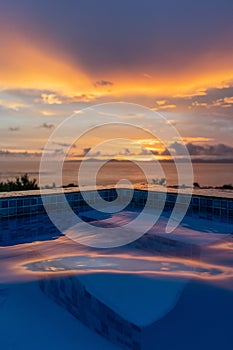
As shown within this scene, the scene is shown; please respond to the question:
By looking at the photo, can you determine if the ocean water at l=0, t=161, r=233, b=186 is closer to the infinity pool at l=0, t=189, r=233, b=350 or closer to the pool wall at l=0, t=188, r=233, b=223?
the pool wall at l=0, t=188, r=233, b=223

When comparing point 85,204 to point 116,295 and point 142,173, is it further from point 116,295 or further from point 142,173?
point 116,295

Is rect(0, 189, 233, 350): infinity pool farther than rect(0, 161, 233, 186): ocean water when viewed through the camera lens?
No

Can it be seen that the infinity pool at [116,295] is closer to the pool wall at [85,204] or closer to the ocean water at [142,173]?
the pool wall at [85,204]

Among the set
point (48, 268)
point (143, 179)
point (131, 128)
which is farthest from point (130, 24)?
point (48, 268)

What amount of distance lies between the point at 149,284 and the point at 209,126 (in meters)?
6.30

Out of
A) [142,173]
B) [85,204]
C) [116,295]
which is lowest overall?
[116,295]

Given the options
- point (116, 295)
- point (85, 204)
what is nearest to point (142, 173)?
point (85, 204)

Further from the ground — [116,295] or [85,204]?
[85,204]

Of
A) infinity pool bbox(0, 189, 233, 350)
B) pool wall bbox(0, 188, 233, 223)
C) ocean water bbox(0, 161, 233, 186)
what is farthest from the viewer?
ocean water bbox(0, 161, 233, 186)

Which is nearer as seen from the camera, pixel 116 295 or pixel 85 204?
pixel 116 295

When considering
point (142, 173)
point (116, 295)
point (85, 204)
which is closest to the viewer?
point (116, 295)

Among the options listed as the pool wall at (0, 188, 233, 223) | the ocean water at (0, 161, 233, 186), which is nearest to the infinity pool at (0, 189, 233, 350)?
the pool wall at (0, 188, 233, 223)

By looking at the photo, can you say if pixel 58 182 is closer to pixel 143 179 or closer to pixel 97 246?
pixel 143 179

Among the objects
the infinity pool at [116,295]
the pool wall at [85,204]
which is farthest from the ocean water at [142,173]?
the infinity pool at [116,295]
